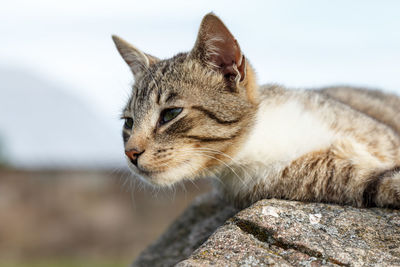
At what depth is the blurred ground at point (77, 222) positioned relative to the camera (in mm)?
9867

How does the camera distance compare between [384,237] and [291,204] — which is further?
[291,204]

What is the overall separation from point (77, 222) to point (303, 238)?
8290mm

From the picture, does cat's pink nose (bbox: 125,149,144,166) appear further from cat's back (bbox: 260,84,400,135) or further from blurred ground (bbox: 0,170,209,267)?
blurred ground (bbox: 0,170,209,267)

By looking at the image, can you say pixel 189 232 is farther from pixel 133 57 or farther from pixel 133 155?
pixel 133 57

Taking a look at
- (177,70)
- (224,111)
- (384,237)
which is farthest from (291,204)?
(177,70)

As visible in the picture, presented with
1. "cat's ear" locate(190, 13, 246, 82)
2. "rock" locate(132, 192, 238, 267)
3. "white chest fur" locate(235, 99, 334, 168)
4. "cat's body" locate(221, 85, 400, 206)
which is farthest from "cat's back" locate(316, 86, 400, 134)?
"rock" locate(132, 192, 238, 267)

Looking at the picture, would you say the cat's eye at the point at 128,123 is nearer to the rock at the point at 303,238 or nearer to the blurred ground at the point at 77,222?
the rock at the point at 303,238

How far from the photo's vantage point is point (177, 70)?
3.48m

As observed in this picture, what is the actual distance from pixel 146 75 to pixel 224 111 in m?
0.86

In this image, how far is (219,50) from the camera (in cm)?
334

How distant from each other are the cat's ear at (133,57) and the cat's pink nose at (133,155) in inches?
42.3

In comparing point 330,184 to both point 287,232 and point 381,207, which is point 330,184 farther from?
point 287,232

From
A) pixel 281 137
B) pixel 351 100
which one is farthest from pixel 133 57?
pixel 351 100

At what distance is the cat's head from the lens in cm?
309
